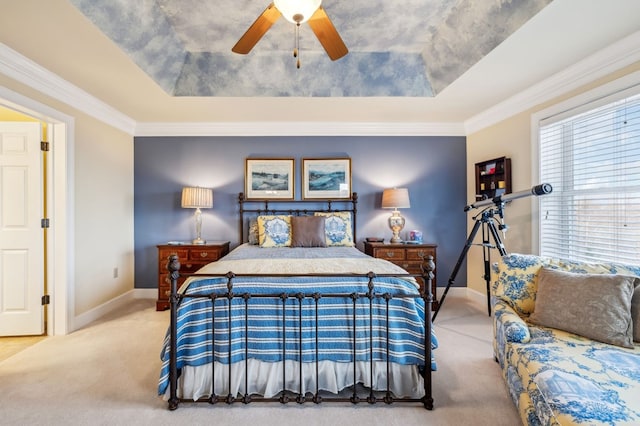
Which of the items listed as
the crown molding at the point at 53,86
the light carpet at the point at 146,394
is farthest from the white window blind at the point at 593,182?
the crown molding at the point at 53,86

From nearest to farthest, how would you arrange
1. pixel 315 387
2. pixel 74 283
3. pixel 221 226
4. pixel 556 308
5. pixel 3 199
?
pixel 556 308 → pixel 315 387 → pixel 3 199 → pixel 74 283 → pixel 221 226

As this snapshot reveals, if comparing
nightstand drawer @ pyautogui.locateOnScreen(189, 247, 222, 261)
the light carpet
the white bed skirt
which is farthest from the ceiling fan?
nightstand drawer @ pyautogui.locateOnScreen(189, 247, 222, 261)

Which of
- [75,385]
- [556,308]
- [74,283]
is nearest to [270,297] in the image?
[75,385]

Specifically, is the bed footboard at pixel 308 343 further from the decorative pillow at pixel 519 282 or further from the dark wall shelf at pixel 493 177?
the dark wall shelf at pixel 493 177

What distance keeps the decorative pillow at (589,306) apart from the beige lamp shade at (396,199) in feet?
6.75

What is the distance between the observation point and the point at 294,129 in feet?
13.6

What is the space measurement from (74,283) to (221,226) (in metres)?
1.75

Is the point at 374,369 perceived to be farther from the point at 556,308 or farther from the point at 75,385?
the point at 75,385

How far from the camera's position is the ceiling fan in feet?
5.32

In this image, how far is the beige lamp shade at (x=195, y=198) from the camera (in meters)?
3.76

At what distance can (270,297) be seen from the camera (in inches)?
74.5

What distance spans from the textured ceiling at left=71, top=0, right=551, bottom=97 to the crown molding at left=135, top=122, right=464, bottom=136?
37.1 inches

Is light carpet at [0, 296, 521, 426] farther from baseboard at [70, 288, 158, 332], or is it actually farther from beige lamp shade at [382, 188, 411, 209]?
beige lamp shade at [382, 188, 411, 209]

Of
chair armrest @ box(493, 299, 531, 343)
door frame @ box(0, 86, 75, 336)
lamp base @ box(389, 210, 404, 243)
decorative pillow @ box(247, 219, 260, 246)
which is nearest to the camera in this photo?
chair armrest @ box(493, 299, 531, 343)
